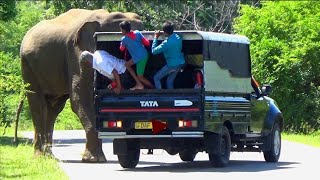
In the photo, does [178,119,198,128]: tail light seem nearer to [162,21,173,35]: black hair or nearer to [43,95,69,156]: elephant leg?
[162,21,173,35]: black hair

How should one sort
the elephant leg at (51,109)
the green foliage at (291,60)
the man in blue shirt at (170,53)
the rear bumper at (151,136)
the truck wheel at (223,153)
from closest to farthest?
A: the rear bumper at (151,136), the man in blue shirt at (170,53), the truck wheel at (223,153), the elephant leg at (51,109), the green foliage at (291,60)

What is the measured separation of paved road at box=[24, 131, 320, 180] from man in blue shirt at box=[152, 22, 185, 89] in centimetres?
173

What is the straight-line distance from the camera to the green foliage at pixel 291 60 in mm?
37250

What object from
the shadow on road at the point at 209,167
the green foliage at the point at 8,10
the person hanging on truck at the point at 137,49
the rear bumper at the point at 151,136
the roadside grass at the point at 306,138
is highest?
the green foliage at the point at 8,10

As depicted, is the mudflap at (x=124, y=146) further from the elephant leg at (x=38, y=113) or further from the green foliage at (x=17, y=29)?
the green foliage at (x=17, y=29)

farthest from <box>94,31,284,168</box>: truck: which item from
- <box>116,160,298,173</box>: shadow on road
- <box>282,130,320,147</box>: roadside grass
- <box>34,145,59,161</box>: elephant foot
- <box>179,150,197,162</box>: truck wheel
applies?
<box>282,130,320,147</box>: roadside grass

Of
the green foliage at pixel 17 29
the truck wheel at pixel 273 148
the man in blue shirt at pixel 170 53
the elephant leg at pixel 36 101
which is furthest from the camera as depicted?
the green foliage at pixel 17 29

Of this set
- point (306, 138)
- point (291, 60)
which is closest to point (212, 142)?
point (306, 138)

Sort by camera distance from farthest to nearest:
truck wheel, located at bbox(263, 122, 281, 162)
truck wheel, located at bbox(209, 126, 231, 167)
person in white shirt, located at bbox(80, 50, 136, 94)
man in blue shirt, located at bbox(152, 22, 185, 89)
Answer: truck wheel, located at bbox(263, 122, 281, 162), person in white shirt, located at bbox(80, 50, 136, 94), truck wheel, located at bbox(209, 126, 231, 167), man in blue shirt, located at bbox(152, 22, 185, 89)

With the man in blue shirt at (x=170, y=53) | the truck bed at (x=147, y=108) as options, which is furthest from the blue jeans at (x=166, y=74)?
the truck bed at (x=147, y=108)

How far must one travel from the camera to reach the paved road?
63.8ft

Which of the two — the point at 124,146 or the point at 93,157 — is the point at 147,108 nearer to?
the point at 124,146

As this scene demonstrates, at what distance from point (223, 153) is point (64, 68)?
→ 488cm

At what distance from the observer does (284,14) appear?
1547 inches
